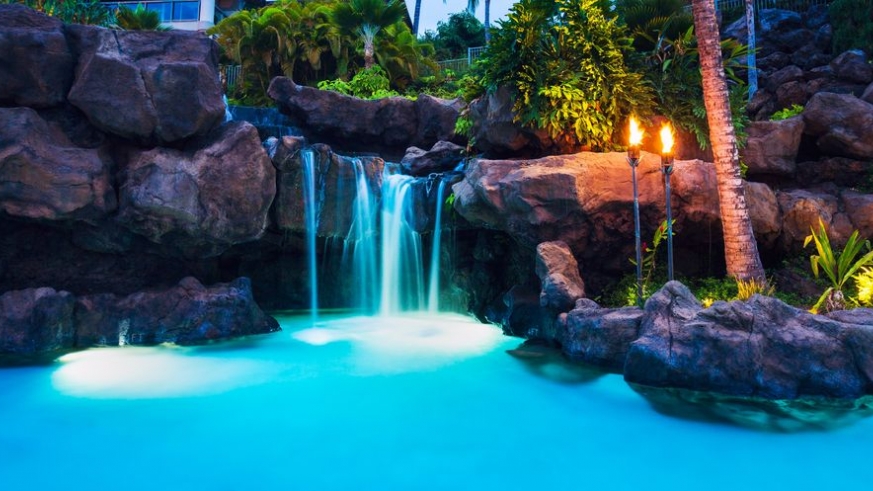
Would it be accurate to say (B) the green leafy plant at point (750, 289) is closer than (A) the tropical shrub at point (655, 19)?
Yes

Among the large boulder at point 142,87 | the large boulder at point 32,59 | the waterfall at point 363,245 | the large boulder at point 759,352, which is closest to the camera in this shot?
the large boulder at point 759,352

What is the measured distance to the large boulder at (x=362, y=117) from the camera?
14.8 meters

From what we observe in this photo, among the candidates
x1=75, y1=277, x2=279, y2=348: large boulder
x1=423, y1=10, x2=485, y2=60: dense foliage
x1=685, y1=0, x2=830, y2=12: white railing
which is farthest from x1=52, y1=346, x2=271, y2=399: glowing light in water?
x1=423, y1=10, x2=485, y2=60: dense foliage

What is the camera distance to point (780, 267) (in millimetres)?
9289

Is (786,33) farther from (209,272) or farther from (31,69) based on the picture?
(31,69)

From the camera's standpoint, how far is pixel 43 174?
8031 mm

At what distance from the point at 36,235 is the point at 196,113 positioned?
375 cm

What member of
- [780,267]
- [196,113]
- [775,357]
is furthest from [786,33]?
[196,113]

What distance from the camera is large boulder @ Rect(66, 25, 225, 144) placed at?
8531mm

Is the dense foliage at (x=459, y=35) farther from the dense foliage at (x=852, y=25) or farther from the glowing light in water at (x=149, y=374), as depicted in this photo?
the glowing light in water at (x=149, y=374)

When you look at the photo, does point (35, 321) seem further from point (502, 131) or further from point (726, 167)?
point (726, 167)

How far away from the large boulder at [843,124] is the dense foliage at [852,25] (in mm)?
10272

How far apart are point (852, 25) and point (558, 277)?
57.0ft

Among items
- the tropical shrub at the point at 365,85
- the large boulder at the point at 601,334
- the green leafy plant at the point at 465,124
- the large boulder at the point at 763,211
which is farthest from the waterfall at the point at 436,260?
the tropical shrub at the point at 365,85
